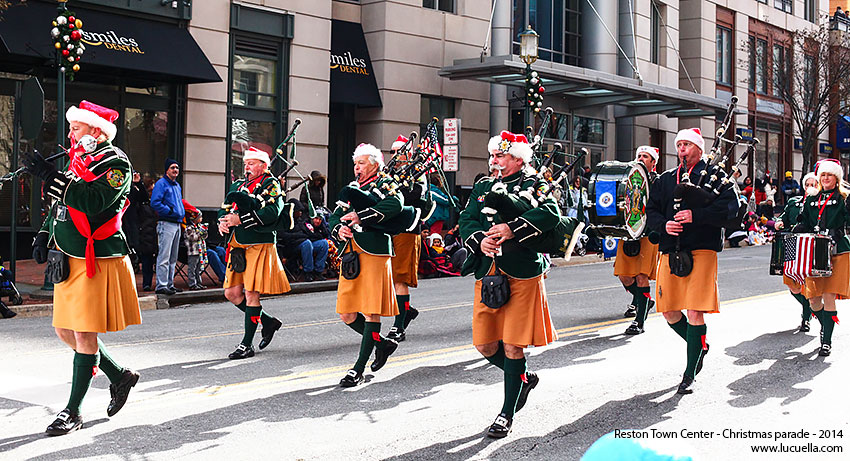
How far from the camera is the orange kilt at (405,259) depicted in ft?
34.6

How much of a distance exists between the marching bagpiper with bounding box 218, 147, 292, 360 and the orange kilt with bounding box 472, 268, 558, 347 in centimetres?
330

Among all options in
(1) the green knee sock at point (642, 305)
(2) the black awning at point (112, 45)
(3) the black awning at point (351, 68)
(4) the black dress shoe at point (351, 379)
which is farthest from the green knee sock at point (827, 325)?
(3) the black awning at point (351, 68)

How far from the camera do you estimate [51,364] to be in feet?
29.7

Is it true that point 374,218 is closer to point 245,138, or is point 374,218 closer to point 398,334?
point 398,334

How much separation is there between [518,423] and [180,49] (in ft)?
49.8

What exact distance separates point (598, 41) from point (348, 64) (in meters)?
11.6

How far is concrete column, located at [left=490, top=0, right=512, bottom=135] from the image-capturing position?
92.2 ft

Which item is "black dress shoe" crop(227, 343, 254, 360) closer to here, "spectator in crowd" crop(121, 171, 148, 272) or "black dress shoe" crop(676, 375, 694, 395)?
"black dress shoe" crop(676, 375, 694, 395)

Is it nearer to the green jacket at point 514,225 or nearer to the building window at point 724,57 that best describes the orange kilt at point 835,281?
the green jacket at point 514,225

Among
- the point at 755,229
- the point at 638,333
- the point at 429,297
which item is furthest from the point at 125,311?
the point at 755,229

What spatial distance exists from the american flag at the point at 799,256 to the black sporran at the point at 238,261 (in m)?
5.85

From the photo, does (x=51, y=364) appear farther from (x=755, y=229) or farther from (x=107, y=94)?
(x=755, y=229)

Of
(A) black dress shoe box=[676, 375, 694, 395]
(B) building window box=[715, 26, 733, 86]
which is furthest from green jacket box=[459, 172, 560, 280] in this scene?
(B) building window box=[715, 26, 733, 86]

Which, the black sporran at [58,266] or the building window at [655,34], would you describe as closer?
the black sporran at [58,266]
